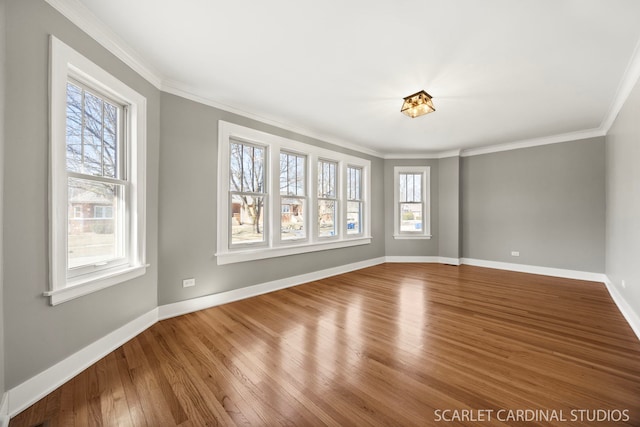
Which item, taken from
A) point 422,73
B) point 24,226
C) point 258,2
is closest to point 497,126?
point 422,73

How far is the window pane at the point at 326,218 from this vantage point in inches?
198

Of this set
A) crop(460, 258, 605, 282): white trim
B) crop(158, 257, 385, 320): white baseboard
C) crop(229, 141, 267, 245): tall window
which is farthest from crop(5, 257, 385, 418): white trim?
crop(460, 258, 605, 282): white trim

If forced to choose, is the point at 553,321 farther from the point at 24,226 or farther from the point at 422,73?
the point at 24,226

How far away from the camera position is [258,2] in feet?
5.98

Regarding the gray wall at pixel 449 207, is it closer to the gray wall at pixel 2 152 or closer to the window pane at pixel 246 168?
the window pane at pixel 246 168

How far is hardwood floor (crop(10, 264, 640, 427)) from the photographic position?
59.9 inches

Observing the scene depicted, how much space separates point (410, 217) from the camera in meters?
6.45

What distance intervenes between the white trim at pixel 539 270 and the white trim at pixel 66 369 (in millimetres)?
6323

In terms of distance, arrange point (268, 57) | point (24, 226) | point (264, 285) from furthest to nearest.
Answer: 1. point (264, 285)
2. point (268, 57)
3. point (24, 226)

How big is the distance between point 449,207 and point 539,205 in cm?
163

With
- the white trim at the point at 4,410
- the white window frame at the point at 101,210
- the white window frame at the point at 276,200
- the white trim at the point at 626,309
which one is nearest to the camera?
the white trim at the point at 4,410

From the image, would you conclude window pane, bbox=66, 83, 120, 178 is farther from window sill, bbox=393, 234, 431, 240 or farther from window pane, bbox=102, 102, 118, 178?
window sill, bbox=393, 234, 431, 240

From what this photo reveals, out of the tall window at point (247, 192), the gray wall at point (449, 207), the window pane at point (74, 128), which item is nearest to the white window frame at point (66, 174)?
the window pane at point (74, 128)

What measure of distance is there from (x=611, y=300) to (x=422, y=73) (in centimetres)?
402
